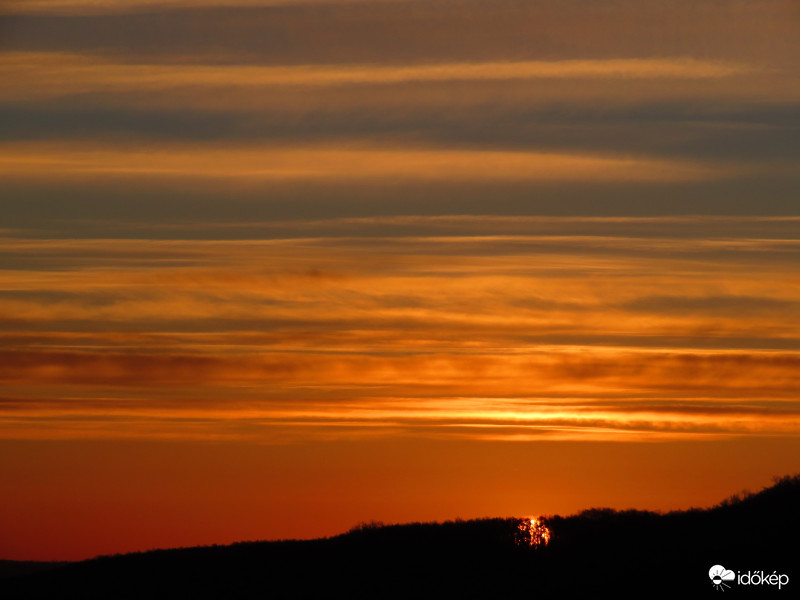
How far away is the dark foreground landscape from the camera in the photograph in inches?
1906

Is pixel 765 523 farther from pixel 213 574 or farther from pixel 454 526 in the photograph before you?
pixel 213 574

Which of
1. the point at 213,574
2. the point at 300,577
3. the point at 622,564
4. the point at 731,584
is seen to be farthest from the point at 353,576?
the point at 731,584

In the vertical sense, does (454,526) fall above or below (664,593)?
above

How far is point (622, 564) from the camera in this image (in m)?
50.2

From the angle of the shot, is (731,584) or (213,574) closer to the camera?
(731,584)

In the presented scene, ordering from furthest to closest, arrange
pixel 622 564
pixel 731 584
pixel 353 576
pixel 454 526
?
pixel 454 526
pixel 353 576
pixel 622 564
pixel 731 584

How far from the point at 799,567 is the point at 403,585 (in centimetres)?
1424

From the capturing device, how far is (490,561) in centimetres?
5356

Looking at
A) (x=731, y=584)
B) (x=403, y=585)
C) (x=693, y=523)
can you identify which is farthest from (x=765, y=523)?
(x=403, y=585)

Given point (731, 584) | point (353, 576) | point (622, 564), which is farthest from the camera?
point (353, 576)

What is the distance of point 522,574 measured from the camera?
5150cm

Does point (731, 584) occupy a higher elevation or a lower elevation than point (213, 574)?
lower

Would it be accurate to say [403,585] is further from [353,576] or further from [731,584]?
[731,584]

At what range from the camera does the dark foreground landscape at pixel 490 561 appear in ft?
159
